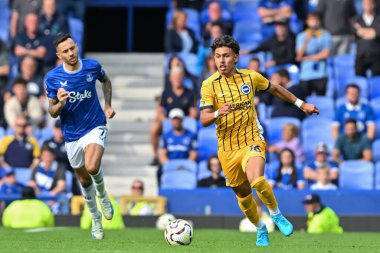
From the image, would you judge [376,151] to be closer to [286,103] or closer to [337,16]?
[286,103]

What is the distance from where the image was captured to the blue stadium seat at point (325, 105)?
19.6m

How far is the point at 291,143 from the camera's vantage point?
18.6m

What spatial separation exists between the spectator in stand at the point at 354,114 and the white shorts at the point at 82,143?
755cm

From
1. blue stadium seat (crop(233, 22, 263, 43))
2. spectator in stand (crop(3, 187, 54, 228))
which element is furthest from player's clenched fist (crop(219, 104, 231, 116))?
blue stadium seat (crop(233, 22, 263, 43))

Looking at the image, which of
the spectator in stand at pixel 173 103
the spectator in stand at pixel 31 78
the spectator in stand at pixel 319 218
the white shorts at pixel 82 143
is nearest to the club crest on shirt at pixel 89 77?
the white shorts at pixel 82 143

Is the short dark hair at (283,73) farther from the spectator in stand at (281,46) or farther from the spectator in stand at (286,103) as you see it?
the spectator in stand at (281,46)

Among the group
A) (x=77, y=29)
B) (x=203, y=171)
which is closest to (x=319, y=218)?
(x=203, y=171)

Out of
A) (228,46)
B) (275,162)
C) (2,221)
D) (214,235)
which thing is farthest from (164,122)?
(228,46)

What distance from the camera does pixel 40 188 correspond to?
61.0 ft

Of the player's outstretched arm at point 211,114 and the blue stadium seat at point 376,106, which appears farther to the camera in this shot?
the blue stadium seat at point 376,106

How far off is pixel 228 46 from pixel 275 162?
7.53m

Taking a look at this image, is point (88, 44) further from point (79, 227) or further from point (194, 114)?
point (79, 227)

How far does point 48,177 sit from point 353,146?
500 centimetres

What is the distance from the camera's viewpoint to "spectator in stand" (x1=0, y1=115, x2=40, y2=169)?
19109mm
